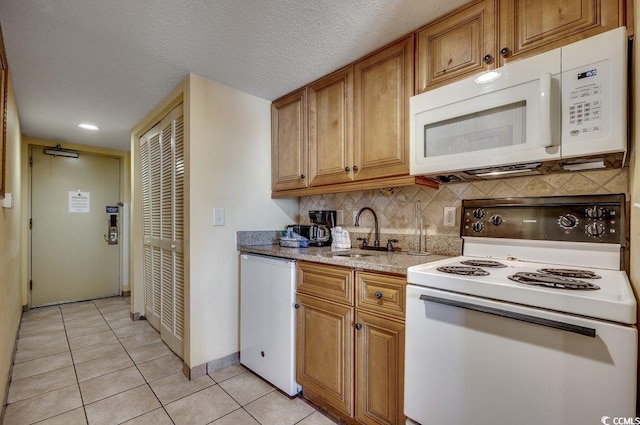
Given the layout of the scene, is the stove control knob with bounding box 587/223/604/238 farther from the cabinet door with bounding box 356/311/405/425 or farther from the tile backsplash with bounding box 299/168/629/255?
the cabinet door with bounding box 356/311/405/425

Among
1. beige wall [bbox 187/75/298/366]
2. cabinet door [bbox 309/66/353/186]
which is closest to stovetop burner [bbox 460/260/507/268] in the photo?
cabinet door [bbox 309/66/353/186]

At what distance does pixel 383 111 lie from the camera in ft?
5.74

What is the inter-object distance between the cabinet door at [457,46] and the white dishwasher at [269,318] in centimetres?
130

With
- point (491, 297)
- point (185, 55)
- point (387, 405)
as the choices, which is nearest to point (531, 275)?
point (491, 297)

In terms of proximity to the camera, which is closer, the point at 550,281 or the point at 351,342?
the point at 550,281

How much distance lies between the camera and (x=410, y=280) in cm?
125

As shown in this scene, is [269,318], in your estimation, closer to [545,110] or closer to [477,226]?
[477,226]

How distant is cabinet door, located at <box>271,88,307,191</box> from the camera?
88.7 inches

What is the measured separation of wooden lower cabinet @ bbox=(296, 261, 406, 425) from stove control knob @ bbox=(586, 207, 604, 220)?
84cm

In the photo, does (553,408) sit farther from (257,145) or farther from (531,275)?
(257,145)

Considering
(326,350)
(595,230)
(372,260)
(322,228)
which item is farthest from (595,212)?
(322,228)

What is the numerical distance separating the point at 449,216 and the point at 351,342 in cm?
92

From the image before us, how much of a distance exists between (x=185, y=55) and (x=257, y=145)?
80cm

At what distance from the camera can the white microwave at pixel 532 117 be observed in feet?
3.36
